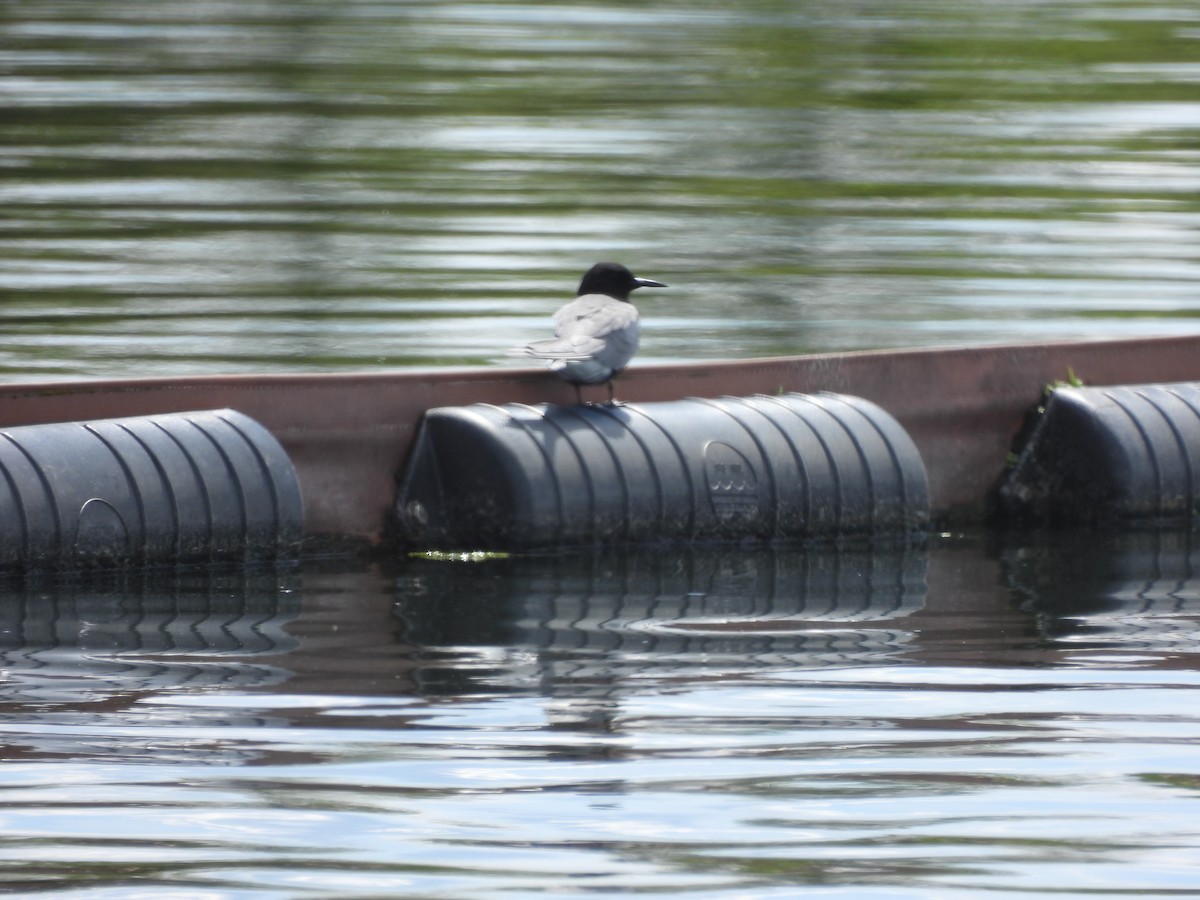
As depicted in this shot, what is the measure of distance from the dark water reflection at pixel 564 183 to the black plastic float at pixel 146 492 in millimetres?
3722

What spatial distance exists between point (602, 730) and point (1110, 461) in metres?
3.87

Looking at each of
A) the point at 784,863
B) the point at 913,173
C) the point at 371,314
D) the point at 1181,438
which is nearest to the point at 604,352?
the point at 1181,438

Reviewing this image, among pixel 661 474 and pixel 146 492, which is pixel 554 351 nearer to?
pixel 661 474

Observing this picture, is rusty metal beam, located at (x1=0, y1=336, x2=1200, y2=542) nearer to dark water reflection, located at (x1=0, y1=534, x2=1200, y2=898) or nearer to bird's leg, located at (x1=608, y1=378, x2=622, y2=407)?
bird's leg, located at (x1=608, y1=378, x2=622, y2=407)

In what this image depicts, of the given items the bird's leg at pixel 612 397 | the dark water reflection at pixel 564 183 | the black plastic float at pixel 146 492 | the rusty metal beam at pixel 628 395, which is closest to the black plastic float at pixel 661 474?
the bird's leg at pixel 612 397

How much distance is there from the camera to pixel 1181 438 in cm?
976

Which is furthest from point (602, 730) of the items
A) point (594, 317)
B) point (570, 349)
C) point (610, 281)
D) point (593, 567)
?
point (610, 281)

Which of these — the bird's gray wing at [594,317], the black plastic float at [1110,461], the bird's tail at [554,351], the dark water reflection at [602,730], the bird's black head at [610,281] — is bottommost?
the dark water reflection at [602,730]

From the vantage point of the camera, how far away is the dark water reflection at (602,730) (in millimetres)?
5332

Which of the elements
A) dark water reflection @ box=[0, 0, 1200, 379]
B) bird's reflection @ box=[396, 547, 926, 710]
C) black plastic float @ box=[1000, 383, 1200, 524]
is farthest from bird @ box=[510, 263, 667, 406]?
dark water reflection @ box=[0, 0, 1200, 379]

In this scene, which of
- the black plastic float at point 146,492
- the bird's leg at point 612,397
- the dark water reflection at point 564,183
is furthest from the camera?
the dark water reflection at point 564,183

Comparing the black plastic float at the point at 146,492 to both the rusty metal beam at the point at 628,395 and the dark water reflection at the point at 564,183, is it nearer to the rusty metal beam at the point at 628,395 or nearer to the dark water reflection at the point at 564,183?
the rusty metal beam at the point at 628,395

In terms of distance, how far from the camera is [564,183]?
19125 mm

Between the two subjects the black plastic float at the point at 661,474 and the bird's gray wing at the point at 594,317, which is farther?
the bird's gray wing at the point at 594,317
